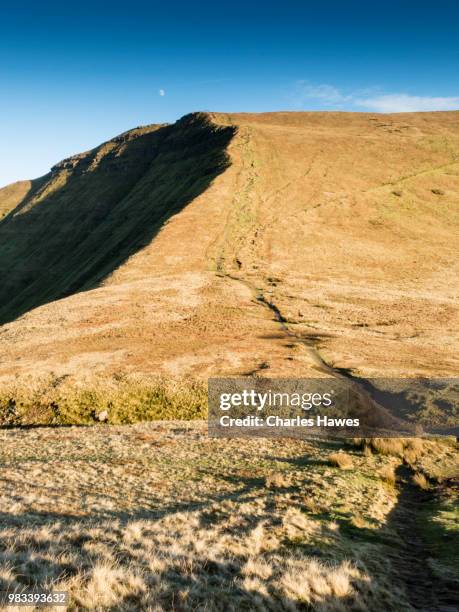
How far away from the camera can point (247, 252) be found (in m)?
75.5

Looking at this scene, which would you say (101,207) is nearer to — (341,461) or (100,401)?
(100,401)

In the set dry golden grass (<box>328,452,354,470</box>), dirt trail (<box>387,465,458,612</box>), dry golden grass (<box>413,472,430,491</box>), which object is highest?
dirt trail (<box>387,465,458,612</box>)

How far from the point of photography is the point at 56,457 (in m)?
18.2

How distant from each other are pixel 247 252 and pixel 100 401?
50.0 metres

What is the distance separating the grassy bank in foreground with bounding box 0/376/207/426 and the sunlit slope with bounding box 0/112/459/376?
2746 mm

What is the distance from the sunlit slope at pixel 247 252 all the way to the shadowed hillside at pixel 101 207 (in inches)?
27.6

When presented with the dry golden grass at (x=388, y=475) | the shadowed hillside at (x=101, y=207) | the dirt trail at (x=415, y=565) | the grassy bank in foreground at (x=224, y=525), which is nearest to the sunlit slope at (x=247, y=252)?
the shadowed hillside at (x=101, y=207)

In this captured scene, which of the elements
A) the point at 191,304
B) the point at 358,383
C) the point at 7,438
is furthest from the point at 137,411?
the point at 191,304

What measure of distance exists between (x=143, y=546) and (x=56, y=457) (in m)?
10.6

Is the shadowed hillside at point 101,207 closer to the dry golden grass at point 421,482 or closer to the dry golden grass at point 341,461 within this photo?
the dry golden grass at point 341,461

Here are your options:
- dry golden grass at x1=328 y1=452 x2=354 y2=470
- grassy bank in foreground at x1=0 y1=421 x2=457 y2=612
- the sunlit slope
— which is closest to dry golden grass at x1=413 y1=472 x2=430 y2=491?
grassy bank in foreground at x1=0 y1=421 x2=457 y2=612

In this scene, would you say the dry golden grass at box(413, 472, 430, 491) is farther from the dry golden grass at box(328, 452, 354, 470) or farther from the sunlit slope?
the sunlit slope

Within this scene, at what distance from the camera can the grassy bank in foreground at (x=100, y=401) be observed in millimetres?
27922

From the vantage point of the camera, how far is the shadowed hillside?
303 feet
